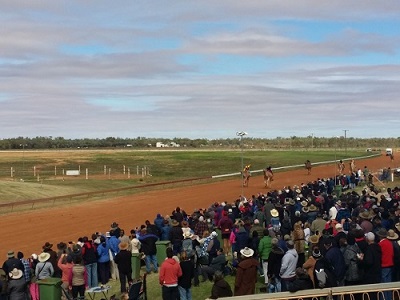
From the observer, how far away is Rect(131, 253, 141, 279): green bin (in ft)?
50.4

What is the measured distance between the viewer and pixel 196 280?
1465 cm

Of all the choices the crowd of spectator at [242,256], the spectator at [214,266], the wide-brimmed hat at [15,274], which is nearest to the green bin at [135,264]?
the crowd of spectator at [242,256]

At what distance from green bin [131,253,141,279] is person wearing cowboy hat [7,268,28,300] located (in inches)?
143

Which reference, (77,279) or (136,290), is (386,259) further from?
(77,279)

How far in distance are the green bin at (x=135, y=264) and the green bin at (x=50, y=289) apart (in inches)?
115

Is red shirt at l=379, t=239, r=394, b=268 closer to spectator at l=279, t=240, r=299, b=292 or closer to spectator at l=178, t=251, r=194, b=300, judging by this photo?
spectator at l=279, t=240, r=299, b=292

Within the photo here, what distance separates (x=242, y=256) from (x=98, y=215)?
21.6 meters

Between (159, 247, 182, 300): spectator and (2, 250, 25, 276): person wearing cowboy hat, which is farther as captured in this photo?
(2, 250, 25, 276): person wearing cowboy hat

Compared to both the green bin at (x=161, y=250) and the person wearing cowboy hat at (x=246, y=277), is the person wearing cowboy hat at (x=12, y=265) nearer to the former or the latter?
the person wearing cowboy hat at (x=246, y=277)

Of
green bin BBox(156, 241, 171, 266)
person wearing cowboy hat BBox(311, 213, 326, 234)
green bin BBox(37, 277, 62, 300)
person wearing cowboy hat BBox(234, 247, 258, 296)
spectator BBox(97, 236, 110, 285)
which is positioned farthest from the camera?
green bin BBox(156, 241, 171, 266)

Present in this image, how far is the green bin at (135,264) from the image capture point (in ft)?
50.4

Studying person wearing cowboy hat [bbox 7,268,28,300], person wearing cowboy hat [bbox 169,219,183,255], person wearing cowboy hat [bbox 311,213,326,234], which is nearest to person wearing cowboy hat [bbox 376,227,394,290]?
person wearing cowboy hat [bbox 311,213,326,234]

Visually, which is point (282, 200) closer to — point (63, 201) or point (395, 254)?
point (395, 254)

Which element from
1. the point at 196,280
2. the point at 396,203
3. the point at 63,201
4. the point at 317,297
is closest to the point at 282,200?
the point at 396,203
